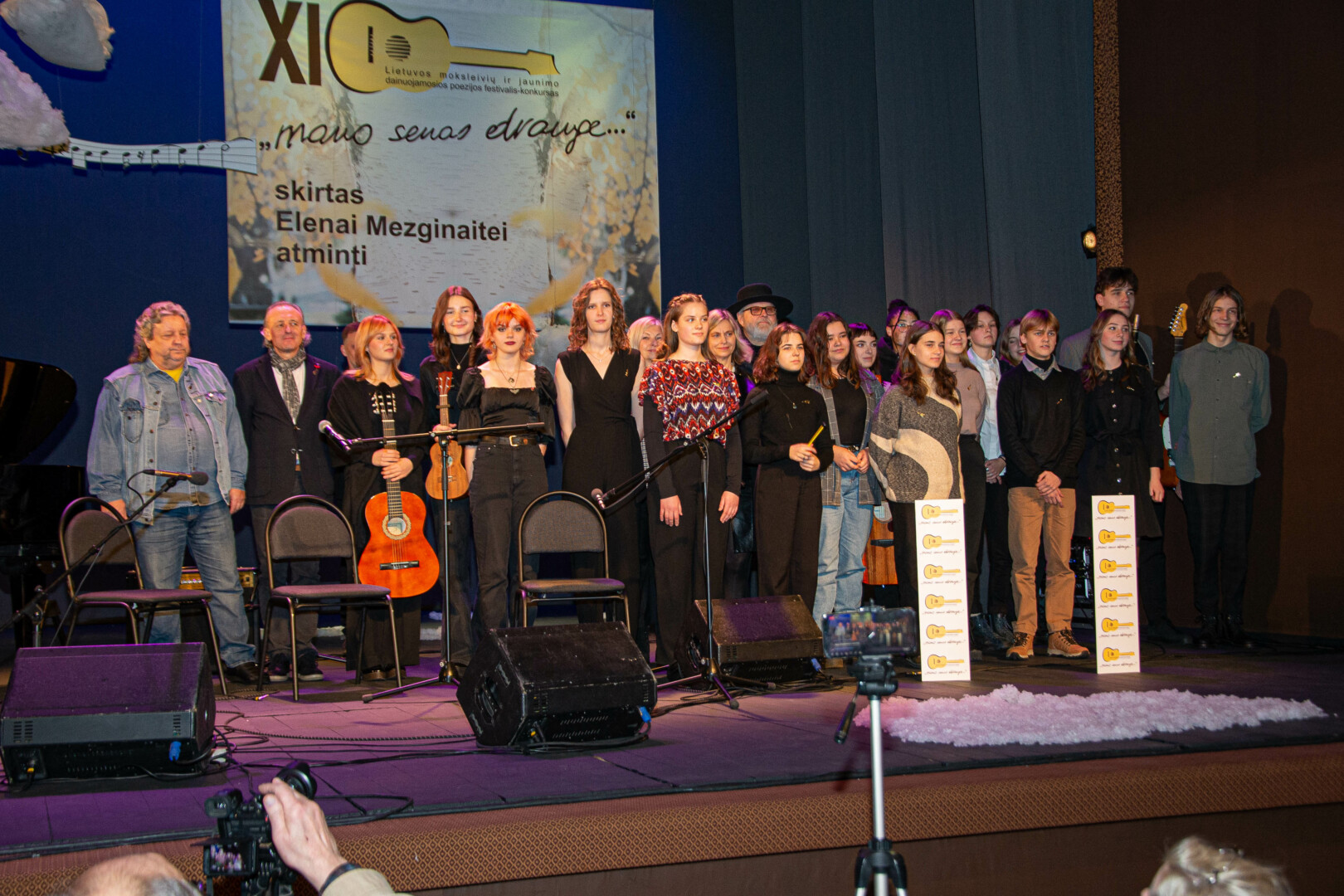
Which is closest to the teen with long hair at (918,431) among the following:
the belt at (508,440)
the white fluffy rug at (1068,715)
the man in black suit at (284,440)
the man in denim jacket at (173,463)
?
the white fluffy rug at (1068,715)

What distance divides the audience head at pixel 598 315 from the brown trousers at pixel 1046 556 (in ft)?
6.90

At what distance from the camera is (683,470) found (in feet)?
→ 15.5

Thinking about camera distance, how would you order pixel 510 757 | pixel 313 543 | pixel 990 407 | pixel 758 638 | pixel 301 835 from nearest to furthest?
pixel 301 835 → pixel 510 757 → pixel 758 638 → pixel 313 543 → pixel 990 407

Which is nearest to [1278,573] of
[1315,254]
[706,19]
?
[1315,254]

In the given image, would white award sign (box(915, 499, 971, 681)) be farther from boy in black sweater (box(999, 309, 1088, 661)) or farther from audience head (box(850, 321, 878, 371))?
audience head (box(850, 321, 878, 371))

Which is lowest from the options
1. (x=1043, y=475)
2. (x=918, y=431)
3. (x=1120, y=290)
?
(x=1043, y=475)

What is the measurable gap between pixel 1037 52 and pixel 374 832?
6.52 m

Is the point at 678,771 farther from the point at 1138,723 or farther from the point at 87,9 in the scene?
the point at 87,9

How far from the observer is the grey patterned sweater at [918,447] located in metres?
4.97

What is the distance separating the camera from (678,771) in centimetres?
283

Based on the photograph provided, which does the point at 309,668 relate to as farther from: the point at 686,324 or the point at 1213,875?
the point at 1213,875

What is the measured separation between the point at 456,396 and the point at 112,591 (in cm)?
164

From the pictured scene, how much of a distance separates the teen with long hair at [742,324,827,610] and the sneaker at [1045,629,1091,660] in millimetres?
1194

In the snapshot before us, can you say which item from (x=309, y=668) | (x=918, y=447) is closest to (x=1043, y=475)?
(x=918, y=447)
